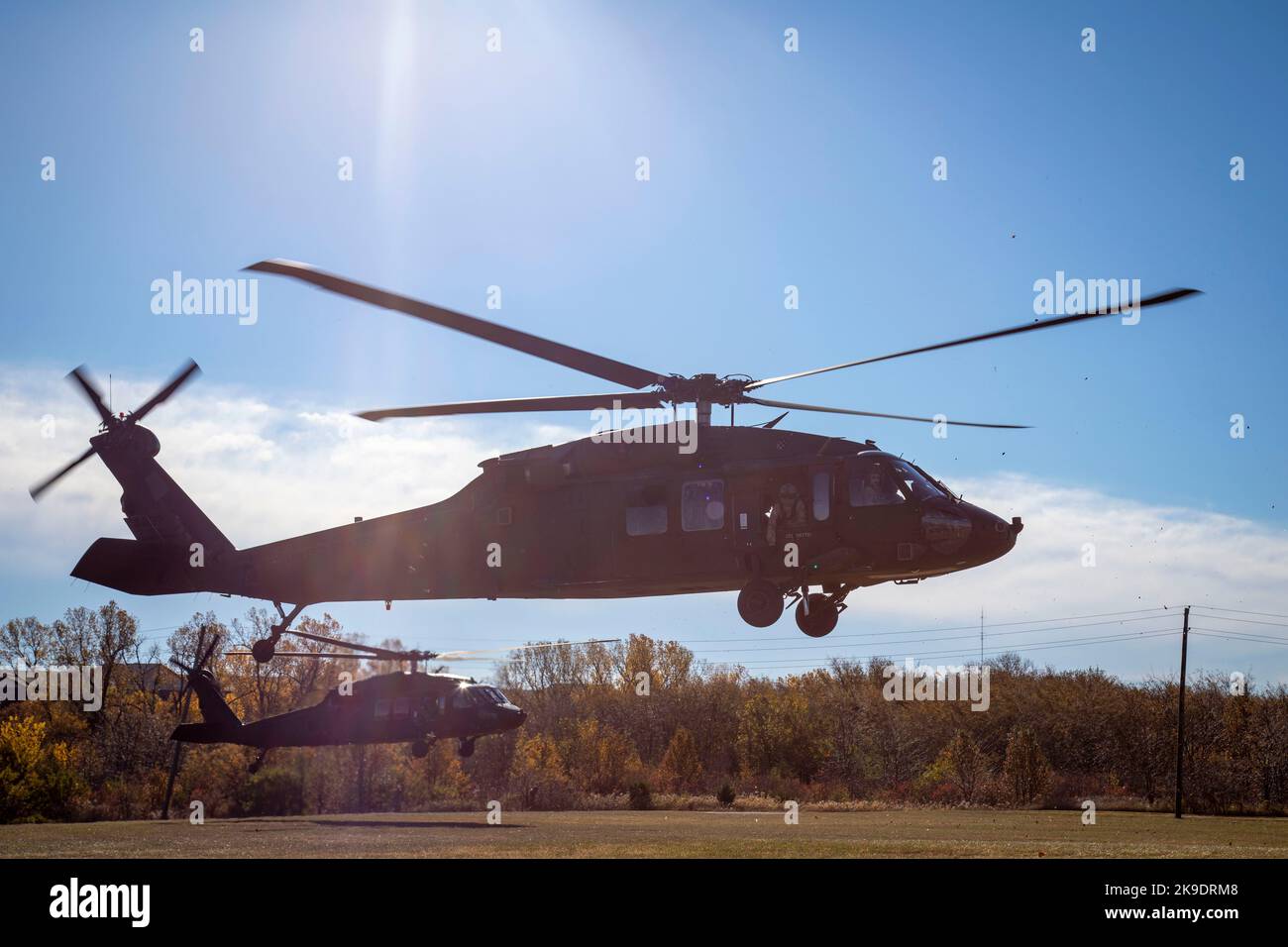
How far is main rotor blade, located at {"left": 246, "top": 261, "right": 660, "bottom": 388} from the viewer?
16.2 meters

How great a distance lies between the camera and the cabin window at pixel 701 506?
19359 mm

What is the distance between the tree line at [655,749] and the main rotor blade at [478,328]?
139 feet

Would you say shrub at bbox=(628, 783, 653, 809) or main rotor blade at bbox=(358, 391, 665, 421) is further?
shrub at bbox=(628, 783, 653, 809)

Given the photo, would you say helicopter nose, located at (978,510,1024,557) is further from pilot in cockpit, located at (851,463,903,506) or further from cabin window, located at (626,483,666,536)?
cabin window, located at (626,483,666,536)

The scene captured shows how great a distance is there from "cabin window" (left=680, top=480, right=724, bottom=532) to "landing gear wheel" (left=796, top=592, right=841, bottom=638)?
6.56ft

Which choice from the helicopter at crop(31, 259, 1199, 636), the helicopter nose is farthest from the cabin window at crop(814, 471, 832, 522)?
the helicopter nose

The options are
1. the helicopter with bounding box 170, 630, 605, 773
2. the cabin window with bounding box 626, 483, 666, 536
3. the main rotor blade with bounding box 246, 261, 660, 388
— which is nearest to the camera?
the main rotor blade with bounding box 246, 261, 660, 388

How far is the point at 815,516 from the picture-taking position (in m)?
18.9

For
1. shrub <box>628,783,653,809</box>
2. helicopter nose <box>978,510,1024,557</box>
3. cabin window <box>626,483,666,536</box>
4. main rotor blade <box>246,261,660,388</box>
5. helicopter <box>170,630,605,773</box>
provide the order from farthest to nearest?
shrub <box>628,783,653,809</box> < helicopter <box>170,630,605,773</box> < cabin window <box>626,483,666,536</box> < helicopter nose <box>978,510,1024,557</box> < main rotor blade <box>246,261,660,388</box>

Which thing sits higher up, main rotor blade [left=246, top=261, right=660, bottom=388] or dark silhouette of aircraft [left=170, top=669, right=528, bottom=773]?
main rotor blade [left=246, top=261, right=660, bottom=388]

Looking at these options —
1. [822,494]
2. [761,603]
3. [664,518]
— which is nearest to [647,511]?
[664,518]

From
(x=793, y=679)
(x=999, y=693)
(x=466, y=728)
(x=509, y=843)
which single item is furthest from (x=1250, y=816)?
(x=509, y=843)

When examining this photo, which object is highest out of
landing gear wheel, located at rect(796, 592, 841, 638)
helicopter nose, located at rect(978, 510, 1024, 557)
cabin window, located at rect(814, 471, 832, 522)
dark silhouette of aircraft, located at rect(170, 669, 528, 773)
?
cabin window, located at rect(814, 471, 832, 522)

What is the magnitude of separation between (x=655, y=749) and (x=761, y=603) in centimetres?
7208
